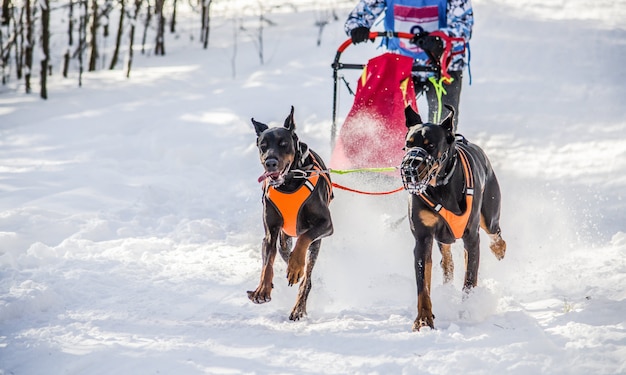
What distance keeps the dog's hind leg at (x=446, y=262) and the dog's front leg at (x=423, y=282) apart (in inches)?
26.1

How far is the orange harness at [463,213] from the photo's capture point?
3.40 metres

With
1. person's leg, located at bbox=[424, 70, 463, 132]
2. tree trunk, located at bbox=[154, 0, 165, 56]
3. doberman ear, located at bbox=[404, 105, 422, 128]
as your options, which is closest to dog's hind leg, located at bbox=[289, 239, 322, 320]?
doberman ear, located at bbox=[404, 105, 422, 128]

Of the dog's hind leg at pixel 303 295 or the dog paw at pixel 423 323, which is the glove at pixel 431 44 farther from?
the dog paw at pixel 423 323

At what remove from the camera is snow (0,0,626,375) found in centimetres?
313

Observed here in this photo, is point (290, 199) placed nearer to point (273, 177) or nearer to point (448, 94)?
point (273, 177)

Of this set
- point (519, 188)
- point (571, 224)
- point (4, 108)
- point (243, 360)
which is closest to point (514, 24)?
point (519, 188)

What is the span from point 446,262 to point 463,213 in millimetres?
791

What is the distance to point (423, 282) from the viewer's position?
346 cm

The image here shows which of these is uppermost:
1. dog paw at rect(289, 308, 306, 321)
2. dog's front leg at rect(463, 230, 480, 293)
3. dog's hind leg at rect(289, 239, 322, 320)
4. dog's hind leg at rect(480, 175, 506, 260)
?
dog's hind leg at rect(480, 175, 506, 260)

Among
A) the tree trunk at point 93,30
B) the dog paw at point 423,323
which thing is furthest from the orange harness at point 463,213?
the tree trunk at point 93,30

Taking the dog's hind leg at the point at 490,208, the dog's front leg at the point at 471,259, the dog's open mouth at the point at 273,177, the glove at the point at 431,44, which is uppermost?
the glove at the point at 431,44

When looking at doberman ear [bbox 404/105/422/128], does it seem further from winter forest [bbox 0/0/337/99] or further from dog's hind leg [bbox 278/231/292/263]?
winter forest [bbox 0/0/337/99]

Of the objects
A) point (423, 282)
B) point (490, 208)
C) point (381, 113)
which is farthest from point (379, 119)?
point (423, 282)

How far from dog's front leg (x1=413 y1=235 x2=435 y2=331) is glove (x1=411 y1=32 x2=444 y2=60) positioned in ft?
6.14
